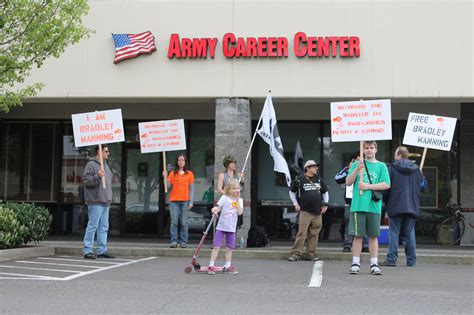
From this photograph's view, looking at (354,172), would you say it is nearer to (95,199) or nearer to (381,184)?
(381,184)

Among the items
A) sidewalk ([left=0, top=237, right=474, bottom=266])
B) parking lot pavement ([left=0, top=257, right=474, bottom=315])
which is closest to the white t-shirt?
parking lot pavement ([left=0, top=257, right=474, bottom=315])

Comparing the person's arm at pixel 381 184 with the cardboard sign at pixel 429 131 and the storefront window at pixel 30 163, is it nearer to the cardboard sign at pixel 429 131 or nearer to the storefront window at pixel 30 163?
the cardboard sign at pixel 429 131

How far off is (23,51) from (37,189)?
6.36 meters

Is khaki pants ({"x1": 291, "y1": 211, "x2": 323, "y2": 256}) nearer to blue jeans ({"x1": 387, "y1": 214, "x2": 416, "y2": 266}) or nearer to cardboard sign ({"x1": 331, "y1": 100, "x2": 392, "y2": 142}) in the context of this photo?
blue jeans ({"x1": 387, "y1": 214, "x2": 416, "y2": 266})

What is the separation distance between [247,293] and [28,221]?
5594mm

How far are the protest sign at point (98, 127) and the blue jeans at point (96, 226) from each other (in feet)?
3.95

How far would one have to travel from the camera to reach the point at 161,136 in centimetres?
1229

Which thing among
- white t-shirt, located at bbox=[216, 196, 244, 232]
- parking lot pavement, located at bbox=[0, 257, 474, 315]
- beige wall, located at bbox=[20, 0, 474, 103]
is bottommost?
parking lot pavement, located at bbox=[0, 257, 474, 315]

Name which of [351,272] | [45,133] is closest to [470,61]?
[351,272]

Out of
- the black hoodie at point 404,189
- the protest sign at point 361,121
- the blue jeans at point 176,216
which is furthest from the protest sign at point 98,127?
the black hoodie at point 404,189

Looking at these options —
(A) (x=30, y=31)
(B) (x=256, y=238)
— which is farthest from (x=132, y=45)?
(B) (x=256, y=238)

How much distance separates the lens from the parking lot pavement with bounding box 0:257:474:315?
6211 millimetres

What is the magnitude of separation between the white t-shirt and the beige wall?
14.0 feet

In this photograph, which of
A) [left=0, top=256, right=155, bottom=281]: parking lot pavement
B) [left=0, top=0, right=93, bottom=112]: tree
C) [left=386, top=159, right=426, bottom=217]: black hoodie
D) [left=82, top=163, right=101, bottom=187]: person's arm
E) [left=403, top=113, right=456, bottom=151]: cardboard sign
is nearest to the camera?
[left=0, top=256, right=155, bottom=281]: parking lot pavement
